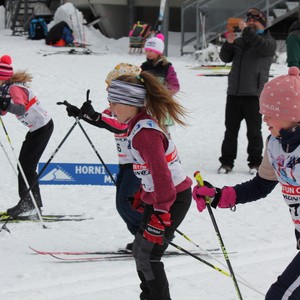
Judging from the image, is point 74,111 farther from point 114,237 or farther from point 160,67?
point 160,67

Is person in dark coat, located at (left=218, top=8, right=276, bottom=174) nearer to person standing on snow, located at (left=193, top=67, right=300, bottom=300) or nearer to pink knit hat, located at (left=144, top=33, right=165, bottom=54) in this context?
pink knit hat, located at (left=144, top=33, right=165, bottom=54)

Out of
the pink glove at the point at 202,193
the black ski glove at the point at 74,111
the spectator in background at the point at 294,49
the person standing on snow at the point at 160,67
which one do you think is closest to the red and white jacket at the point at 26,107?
the black ski glove at the point at 74,111

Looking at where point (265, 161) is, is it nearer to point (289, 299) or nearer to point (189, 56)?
point (289, 299)

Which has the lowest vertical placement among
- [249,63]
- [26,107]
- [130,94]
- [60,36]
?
[60,36]

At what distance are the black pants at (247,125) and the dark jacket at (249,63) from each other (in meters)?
0.12

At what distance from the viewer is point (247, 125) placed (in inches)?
320

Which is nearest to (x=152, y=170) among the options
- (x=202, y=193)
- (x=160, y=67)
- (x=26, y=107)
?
(x=202, y=193)

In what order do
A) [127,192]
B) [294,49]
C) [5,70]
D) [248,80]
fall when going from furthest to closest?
[294,49]
[248,80]
[5,70]
[127,192]

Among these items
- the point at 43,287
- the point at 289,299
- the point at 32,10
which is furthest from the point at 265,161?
the point at 32,10

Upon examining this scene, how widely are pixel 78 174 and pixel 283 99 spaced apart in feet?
Result: 11.6

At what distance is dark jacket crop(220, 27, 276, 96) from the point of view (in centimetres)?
794

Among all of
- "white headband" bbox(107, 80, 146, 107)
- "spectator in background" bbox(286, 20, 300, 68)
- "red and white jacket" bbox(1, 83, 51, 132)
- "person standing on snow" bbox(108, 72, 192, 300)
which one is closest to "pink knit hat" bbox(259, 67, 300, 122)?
"person standing on snow" bbox(108, 72, 192, 300)

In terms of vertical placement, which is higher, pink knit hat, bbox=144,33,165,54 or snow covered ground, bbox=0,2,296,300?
pink knit hat, bbox=144,33,165,54

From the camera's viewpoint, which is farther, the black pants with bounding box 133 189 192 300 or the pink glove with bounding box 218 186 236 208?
the black pants with bounding box 133 189 192 300
